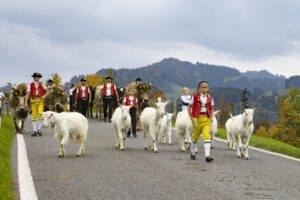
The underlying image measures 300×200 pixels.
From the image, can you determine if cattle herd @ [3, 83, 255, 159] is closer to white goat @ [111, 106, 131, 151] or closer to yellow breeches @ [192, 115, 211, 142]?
white goat @ [111, 106, 131, 151]

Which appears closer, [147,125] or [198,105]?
[198,105]

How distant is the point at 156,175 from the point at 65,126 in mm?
3890

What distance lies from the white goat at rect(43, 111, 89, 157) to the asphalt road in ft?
1.39

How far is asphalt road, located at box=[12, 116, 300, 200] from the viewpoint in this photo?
263 inches

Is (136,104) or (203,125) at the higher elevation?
(136,104)

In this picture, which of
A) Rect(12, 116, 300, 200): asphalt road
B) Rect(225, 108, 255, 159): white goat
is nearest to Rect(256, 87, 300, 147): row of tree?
Rect(225, 108, 255, 159): white goat

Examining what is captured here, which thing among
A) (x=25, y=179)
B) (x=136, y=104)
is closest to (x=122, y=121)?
Answer: (x=136, y=104)

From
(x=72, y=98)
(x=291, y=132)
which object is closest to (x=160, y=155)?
(x=72, y=98)

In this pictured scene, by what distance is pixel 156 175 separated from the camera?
8.35m

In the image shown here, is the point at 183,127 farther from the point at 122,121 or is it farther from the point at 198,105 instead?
the point at 198,105

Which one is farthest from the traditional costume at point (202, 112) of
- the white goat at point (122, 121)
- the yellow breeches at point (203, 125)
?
the white goat at point (122, 121)

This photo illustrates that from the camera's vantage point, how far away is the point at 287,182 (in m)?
7.96

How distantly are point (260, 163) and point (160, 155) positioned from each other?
8.95 feet

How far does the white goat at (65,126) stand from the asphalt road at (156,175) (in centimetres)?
42
